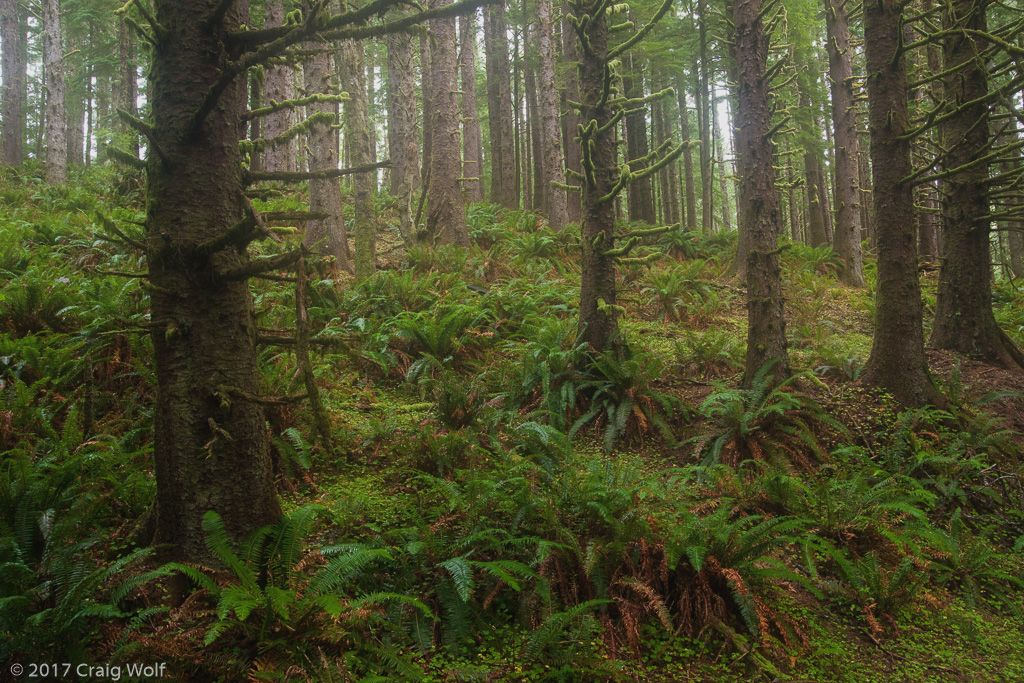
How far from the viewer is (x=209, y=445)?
8.68 feet

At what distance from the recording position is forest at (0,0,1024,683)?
2.68 meters

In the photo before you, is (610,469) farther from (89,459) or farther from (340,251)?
(340,251)

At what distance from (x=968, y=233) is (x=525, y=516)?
24.8ft

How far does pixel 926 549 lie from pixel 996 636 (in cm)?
66

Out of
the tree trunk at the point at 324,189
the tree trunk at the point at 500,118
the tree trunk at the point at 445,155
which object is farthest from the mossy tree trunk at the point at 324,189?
the tree trunk at the point at 500,118

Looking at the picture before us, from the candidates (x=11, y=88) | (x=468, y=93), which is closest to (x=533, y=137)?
(x=468, y=93)

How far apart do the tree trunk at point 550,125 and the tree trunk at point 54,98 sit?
13440 mm

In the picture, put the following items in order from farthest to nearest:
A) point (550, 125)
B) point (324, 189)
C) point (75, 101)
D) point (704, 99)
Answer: point (75, 101), point (704, 99), point (550, 125), point (324, 189)

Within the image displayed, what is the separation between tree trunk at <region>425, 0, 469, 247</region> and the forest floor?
466 cm

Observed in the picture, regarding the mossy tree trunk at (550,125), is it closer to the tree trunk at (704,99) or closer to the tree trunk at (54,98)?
the tree trunk at (704,99)

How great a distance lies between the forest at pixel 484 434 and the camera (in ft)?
8.79

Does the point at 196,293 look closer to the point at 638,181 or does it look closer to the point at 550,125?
the point at 550,125

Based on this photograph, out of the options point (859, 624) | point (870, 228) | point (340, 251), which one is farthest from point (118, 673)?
point (870, 228)

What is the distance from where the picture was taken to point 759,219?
602cm
